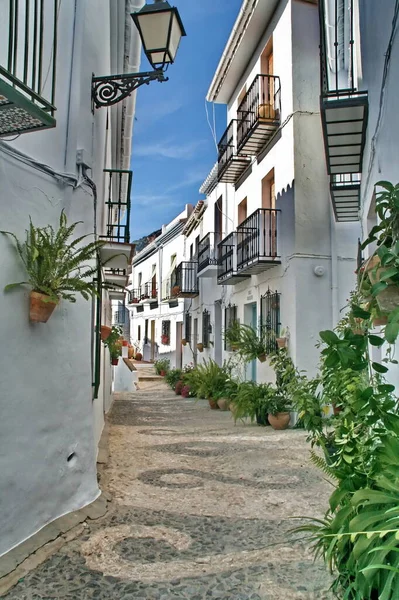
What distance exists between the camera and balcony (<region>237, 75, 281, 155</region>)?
940cm

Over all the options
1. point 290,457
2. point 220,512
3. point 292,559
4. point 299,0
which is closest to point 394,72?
point 292,559

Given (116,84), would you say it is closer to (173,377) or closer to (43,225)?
(43,225)

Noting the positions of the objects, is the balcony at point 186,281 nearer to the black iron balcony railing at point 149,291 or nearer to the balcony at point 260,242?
the balcony at point 260,242

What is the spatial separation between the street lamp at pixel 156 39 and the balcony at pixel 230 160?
6.64 meters

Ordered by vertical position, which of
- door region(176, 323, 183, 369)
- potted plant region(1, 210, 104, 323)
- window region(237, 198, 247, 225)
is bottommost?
door region(176, 323, 183, 369)

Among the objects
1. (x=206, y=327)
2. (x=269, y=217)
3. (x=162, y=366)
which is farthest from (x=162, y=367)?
(x=269, y=217)

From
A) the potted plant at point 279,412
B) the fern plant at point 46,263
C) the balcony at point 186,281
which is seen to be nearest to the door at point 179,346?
the balcony at point 186,281

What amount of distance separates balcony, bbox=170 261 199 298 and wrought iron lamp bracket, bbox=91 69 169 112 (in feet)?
40.6

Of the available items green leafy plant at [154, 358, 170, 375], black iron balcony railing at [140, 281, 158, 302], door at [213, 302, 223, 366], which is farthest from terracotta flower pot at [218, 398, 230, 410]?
black iron balcony railing at [140, 281, 158, 302]

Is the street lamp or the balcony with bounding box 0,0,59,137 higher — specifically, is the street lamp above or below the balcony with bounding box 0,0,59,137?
above

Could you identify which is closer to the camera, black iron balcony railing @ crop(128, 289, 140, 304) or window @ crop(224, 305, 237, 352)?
window @ crop(224, 305, 237, 352)

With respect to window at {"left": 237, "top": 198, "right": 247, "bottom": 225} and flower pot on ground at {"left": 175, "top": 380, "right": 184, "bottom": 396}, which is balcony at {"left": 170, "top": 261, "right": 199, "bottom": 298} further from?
window at {"left": 237, "top": 198, "right": 247, "bottom": 225}

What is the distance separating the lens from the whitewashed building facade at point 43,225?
319 centimetres

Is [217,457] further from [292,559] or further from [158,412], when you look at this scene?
[158,412]
